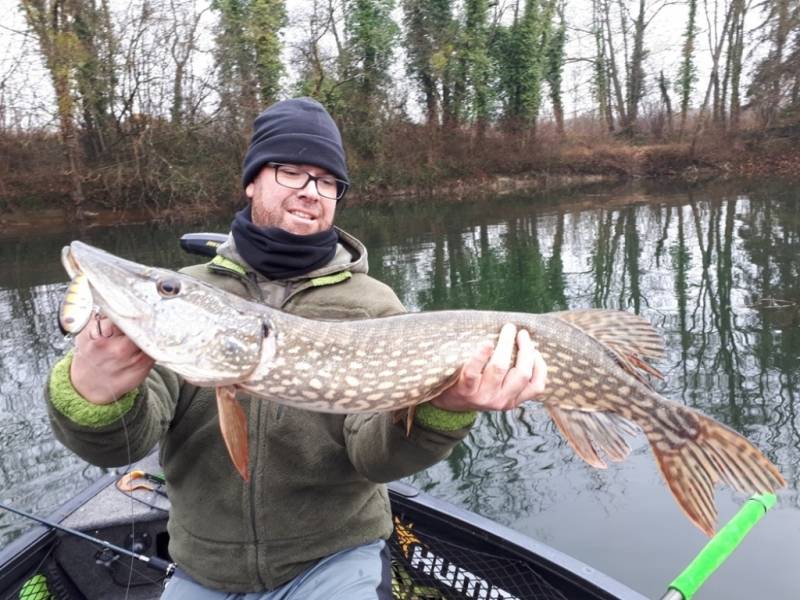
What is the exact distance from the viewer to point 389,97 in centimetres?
2242

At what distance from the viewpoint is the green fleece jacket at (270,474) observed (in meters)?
1.65

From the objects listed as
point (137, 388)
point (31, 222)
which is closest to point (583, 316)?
point (137, 388)

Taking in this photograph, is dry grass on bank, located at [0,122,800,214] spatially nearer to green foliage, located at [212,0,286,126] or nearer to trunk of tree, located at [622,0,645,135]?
green foliage, located at [212,0,286,126]

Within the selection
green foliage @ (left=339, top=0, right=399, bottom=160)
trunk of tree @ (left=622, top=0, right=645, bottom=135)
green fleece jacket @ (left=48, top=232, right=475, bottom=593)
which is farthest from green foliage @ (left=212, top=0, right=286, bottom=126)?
green fleece jacket @ (left=48, top=232, right=475, bottom=593)

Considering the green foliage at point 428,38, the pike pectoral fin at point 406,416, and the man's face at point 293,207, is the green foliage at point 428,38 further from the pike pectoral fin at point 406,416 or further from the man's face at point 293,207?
the pike pectoral fin at point 406,416

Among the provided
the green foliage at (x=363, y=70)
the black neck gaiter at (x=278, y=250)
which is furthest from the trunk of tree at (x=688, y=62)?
the black neck gaiter at (x=278, y=250)

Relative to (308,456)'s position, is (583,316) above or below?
above

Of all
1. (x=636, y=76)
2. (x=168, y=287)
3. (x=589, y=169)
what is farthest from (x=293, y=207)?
(x=636, y=76)

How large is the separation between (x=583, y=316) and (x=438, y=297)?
6165 mm

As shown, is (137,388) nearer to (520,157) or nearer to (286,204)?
(286,204)

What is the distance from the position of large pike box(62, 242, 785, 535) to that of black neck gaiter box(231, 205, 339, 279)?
0.94 ft

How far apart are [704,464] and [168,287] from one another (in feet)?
4.82

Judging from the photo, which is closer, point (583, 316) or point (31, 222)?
point (583, 316)

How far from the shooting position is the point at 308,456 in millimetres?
1726
